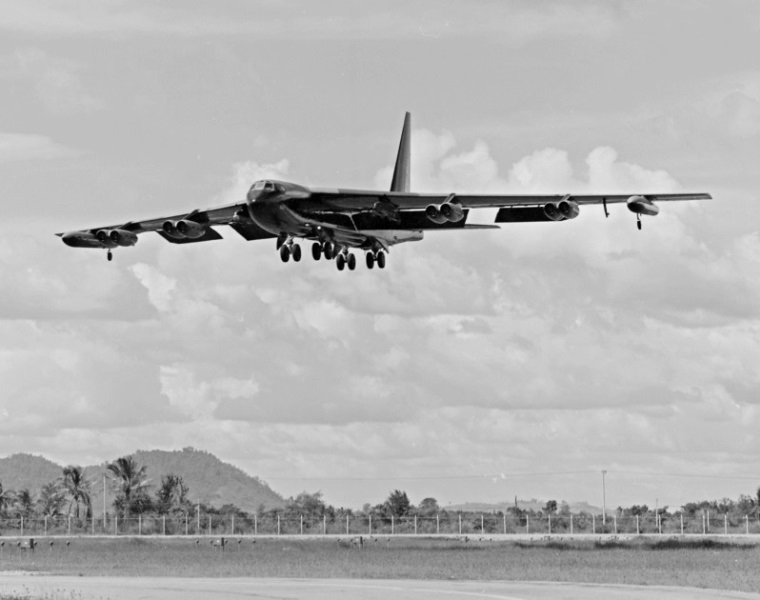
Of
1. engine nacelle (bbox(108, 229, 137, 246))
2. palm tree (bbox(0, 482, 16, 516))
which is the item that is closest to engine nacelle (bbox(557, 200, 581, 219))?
engine nacelle (bbox(108, 229, 137, 246))

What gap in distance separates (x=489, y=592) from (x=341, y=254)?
20.0 m

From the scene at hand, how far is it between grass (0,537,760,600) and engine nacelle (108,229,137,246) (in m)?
14.4

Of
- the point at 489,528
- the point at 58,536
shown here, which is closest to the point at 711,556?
the point at 489,528

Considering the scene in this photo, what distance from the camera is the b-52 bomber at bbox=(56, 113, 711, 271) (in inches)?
2011

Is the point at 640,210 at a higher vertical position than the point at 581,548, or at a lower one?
higher

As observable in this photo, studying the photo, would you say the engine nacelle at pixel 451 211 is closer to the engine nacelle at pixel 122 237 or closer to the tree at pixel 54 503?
the engine nacelle at pixel 122 237

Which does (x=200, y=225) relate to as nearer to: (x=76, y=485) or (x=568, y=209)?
(x=568, y=209)

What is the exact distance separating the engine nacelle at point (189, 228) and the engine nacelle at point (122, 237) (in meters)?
2.39

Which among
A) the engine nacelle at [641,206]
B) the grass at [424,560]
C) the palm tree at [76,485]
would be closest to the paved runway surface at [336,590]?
the grass at [424,560]

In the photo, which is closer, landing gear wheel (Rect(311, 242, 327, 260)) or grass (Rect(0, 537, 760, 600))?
grass (Rect(0, 537, 760, 600))

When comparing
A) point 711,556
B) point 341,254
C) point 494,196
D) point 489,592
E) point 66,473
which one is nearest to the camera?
point 489,592

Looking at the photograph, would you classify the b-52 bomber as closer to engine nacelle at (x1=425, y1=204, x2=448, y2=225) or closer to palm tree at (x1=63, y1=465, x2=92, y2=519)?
engine nacelle at (x1=425, y1=204, x2=448, y2=225)

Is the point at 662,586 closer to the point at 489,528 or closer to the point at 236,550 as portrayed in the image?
the point at 236,550

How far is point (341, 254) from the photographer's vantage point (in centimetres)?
5959
